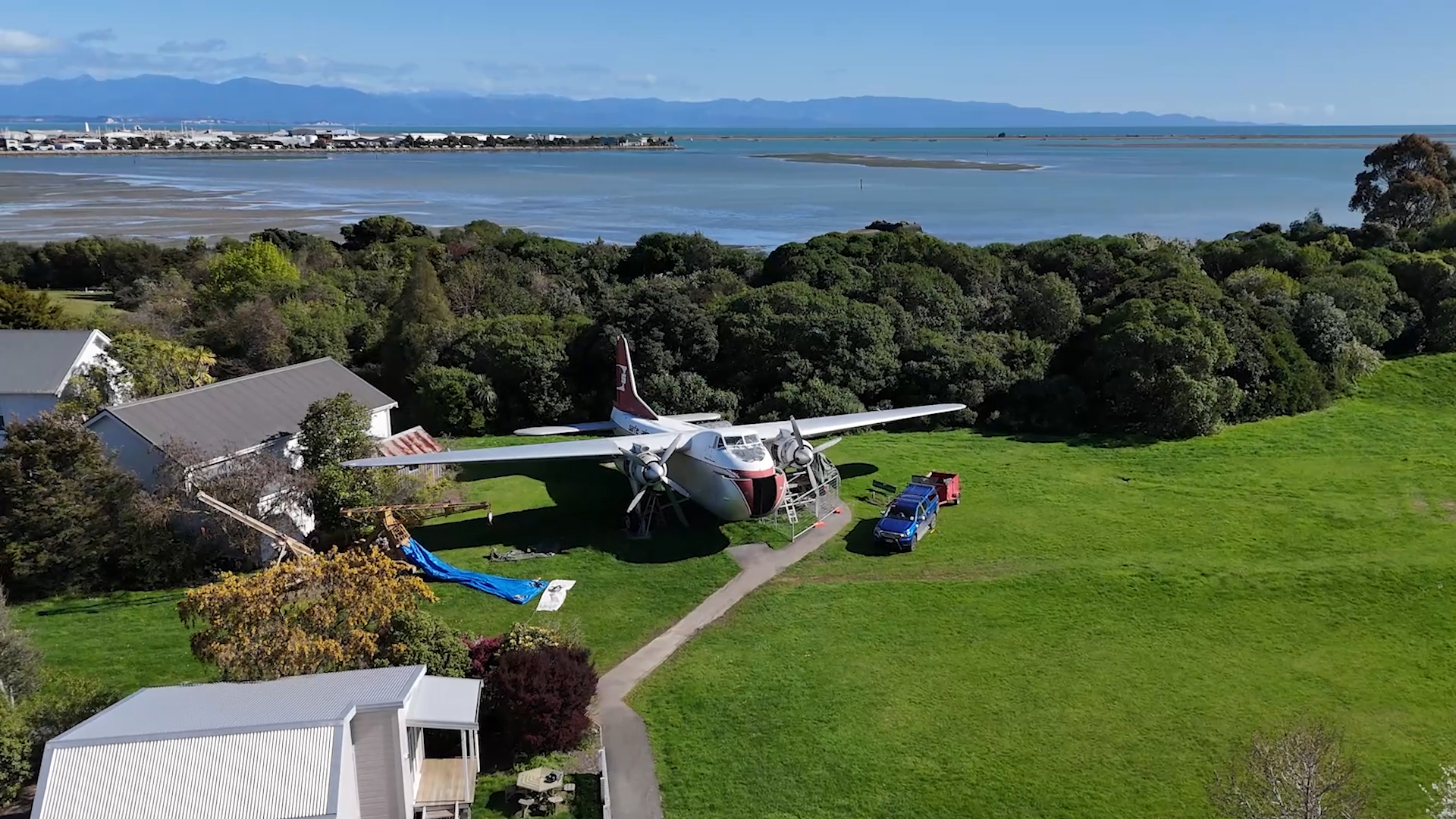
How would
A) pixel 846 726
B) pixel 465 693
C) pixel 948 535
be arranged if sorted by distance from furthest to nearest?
pixel 948 535
pixel 846 726
pixel 465 693

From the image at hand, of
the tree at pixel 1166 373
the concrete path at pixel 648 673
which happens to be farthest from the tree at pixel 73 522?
the tree at pixel 1166 373

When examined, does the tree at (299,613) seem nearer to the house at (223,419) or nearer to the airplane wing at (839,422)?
the house at (223,419)

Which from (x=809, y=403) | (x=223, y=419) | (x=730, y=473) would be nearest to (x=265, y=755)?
(x=730, y=473)

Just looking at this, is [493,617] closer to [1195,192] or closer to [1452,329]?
[1452,329]

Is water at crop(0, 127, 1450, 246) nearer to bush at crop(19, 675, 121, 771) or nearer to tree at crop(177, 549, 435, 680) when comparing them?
tree at crop(177, 549, 435, 680)

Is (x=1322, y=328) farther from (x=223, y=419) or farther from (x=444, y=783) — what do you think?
(x=223, y=419)

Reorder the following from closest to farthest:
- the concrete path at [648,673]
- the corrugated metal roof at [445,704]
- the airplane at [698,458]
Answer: the corrugated metal roof at [445,704] < the concrete path at [648,673] < the airplane at [698,458]

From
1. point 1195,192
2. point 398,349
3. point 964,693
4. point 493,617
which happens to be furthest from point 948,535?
point 1195,192
